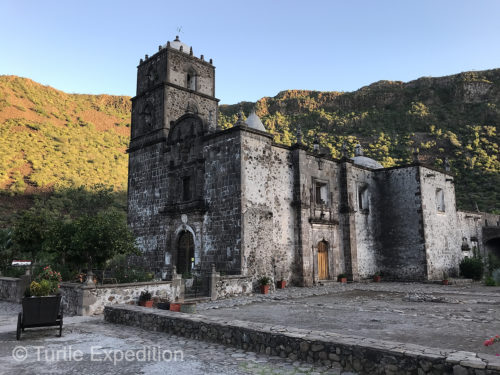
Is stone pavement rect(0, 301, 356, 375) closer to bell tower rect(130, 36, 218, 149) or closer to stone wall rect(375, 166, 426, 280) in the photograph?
bell tower rect(130, 36, 218, 149)

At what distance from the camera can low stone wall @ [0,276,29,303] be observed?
45.1 feet

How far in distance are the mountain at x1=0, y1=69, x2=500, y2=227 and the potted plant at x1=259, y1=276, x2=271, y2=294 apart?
29.8 meters

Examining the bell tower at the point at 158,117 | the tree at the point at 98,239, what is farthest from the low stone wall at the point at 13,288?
the bell tower at the point at 158,117

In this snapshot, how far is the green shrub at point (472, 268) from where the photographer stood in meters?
24.9

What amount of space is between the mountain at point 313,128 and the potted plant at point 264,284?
97.7 ft

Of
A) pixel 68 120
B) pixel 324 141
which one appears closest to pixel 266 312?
pixel 324 141

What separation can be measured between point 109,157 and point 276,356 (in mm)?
56084

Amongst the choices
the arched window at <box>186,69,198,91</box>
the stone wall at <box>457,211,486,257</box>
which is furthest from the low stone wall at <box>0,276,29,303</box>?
the stone wall at <box>457,211,486,257</box>

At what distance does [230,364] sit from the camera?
5590 millimetres

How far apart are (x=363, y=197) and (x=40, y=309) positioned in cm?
2077

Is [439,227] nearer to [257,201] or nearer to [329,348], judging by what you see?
[257,201]

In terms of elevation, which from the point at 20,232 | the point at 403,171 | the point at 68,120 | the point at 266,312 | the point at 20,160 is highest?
the point at 68,120

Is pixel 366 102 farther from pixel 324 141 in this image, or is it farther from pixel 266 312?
pixel 266 312

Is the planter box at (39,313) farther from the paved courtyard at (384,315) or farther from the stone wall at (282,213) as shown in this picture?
the stone wall at (282,213)
